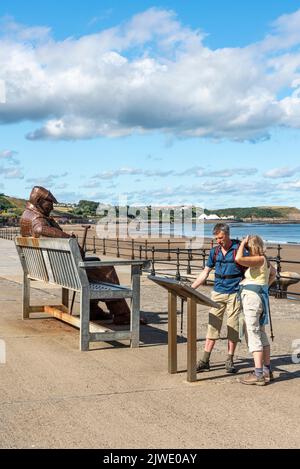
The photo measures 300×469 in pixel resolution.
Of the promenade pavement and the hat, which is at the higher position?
the hat

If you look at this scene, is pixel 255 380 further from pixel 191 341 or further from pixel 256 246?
pixel 256 246

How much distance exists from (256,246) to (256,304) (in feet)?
1.82

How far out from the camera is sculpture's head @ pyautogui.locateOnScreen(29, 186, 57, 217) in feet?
31.0

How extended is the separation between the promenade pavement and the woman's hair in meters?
1.26

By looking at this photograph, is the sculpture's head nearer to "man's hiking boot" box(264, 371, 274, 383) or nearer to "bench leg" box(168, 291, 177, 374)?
"bench leg" box(168, 291, 177, 374)

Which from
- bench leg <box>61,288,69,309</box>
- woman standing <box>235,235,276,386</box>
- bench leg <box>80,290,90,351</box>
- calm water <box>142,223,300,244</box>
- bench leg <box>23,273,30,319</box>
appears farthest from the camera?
calm water <box>142,223,300,244</box>

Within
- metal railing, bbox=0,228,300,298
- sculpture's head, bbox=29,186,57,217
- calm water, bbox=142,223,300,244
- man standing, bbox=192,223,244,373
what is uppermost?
sculpture's head, bbox=29,186,57,217

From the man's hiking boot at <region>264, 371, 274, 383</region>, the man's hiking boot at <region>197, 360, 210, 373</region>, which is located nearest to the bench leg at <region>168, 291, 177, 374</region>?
the man's hiking boot at <region>197, 360, 210, 373</region>

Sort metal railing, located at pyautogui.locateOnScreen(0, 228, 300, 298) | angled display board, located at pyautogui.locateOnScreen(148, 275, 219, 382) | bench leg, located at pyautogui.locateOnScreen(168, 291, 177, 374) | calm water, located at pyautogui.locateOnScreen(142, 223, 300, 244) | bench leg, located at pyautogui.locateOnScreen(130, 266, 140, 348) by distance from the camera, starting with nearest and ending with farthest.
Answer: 1. angled display board, located at pyautogui.locateOnScreen(148, 275, 219, 382)
2. bench leg, located at pyautogui.locateOnScreen(168, 291, 177, 374)
3. bench leg, located at pyautogui.locateOnScreen(130, 266, 140, 348)
4. metal railing, located at pyautogui.locateOnScreen(0, 228, 300, 298)
5. calm water, located at pyautogui.locateOnScreen(142, 223, 300, 244)

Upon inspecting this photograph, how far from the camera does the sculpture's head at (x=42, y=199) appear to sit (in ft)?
31.0

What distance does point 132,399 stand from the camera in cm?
555

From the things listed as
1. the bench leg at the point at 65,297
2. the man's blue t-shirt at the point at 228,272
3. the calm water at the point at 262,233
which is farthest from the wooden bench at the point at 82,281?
the calm water at the point at 262,233

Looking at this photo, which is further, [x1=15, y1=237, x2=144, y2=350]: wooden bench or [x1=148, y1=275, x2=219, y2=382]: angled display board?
[x1=15, y1=237, x2=144, y2=350]: wooden bench

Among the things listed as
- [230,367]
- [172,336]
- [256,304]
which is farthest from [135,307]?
[256,304]
